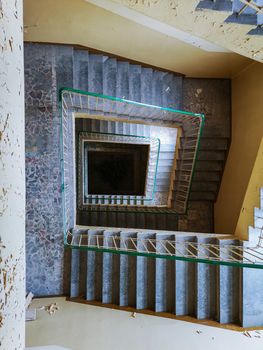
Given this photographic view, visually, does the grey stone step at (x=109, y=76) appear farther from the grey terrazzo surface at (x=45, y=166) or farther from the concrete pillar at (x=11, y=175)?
the concrete pillar at (x=11, y=175)

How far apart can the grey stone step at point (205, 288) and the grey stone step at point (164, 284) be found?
0.28 meters

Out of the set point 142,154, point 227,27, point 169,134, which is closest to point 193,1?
point 227,27

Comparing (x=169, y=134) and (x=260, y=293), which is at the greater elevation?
(x=169, y=134)

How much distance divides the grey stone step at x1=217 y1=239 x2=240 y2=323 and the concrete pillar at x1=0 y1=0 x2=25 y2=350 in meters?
2.23

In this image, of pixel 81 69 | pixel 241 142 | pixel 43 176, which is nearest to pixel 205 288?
pixel 43 176

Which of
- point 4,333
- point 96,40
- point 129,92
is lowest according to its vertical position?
point 4,333

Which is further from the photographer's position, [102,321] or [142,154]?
[142,154]

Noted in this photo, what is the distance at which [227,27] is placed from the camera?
1676mm

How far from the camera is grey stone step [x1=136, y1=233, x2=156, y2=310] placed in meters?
2.79

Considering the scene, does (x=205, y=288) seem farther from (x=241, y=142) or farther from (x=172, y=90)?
(x=172, y=90)

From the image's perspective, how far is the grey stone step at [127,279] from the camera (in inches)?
111

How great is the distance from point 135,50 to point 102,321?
11.3 feet

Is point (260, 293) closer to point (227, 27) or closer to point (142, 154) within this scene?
point (227, 27)

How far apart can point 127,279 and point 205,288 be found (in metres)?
0.90
